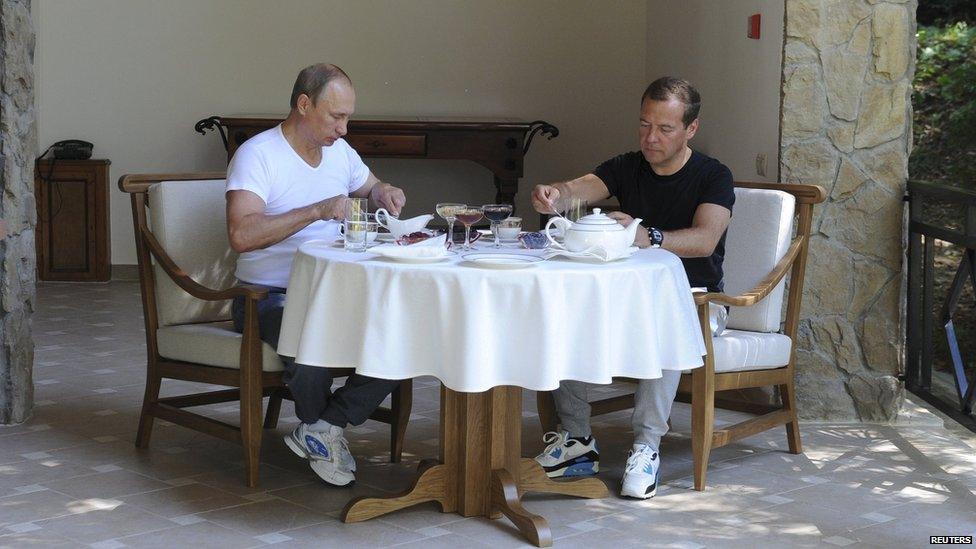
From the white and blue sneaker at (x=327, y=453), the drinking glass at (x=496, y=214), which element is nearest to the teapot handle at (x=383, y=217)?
the drinking glass at (x=496, y=214)

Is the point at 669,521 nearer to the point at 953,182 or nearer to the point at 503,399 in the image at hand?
the point at 503,399

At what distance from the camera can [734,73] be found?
4.81m

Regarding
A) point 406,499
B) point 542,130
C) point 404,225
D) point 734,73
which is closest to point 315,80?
point 404,225

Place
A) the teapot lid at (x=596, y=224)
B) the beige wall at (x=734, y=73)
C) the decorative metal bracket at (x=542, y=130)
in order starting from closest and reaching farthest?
the teapot lid at (x=596, y=224) → the beige wall at (x=734, y=73) → the decorative metal bracket at (x=542, y=130)

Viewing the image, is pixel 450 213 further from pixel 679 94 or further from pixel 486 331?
pixel 679 94

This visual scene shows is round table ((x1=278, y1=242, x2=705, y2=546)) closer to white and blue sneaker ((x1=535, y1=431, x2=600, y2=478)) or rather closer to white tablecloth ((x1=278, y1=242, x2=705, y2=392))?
white tablecloth ((x1=278, y1=242, x2=705, y2=392))

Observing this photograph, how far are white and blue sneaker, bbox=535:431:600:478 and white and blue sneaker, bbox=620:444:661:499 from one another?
16 cm

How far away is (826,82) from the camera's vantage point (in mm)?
4031

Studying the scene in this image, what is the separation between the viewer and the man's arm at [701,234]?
10.8 ft

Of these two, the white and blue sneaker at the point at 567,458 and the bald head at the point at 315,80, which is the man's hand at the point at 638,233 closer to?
the white and blue sneaker at the point at 567,458

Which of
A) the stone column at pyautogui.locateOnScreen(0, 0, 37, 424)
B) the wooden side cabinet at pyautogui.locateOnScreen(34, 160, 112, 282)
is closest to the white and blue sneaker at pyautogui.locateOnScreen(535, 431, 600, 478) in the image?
the stone column at pyautogui.locateOnScreen(0, 0, 37, 424)

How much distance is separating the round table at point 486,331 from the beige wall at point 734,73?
1530mm

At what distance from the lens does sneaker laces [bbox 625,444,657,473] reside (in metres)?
3.20

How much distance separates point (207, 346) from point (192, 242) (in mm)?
399
